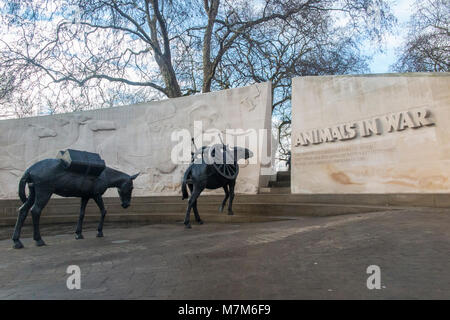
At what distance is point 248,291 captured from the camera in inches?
110

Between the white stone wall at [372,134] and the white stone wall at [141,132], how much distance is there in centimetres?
173

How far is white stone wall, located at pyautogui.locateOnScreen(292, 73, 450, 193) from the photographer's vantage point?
8.44 m

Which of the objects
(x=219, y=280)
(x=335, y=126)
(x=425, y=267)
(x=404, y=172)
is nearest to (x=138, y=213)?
(x=335, y=126)

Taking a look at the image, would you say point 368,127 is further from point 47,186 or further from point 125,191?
point 47,186

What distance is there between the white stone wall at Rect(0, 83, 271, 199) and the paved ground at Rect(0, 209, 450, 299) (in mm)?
6822

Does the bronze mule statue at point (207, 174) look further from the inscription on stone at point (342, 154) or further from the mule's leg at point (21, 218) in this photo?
the mule's leg at point (21, 218)

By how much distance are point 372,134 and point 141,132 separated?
32.0 feet

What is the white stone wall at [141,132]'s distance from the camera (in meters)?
12.6

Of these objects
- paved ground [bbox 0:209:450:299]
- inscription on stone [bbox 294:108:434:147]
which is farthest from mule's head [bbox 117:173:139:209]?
inscription on stone [bbox 294:108:434:147]

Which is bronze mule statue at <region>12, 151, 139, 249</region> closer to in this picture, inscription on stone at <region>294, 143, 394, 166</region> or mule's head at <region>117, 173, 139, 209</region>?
mule's head at <region>117, 173, 139, 209</region>

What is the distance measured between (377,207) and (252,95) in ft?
20.6

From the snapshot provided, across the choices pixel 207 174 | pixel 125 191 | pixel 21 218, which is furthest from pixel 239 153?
pixel 21 218

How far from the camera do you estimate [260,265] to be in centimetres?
367

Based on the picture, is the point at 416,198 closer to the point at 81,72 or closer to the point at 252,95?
the point at 252,95
